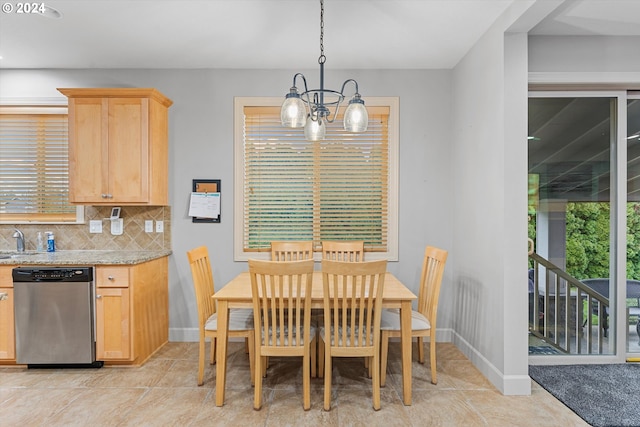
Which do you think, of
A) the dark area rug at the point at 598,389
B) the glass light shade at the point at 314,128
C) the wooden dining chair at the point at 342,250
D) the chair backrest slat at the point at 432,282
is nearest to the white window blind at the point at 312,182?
the wooden dining chair at the point at 342,250

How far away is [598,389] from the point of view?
269 centimetres

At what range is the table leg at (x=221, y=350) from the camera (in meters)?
2.42

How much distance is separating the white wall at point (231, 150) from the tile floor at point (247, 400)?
33.9 inches

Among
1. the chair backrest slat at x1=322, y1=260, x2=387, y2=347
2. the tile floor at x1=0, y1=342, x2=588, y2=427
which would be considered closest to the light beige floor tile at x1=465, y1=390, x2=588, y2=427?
the tile floor at x1=0, y1=342, x2=588, y2=427

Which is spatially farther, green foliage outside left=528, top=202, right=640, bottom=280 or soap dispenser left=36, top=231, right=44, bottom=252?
soap dispenser left=36, top=231, right=44, bottom=252

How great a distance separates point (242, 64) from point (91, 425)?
3.09 metres

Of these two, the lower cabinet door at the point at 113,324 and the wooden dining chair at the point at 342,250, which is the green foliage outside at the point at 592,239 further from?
the lower cabinet door at the point at 113,324

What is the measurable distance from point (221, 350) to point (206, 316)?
50 cm

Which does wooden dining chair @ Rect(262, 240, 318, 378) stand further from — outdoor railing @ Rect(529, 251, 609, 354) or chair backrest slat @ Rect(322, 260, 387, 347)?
outdoor railing @ Rect(529, 251, 609, 354)

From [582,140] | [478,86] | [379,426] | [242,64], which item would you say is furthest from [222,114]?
[582,140]

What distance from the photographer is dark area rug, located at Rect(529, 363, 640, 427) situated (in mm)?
2346

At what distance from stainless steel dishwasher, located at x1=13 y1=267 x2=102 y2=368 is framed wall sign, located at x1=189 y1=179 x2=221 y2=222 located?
1.04 metres

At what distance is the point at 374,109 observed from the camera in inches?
148

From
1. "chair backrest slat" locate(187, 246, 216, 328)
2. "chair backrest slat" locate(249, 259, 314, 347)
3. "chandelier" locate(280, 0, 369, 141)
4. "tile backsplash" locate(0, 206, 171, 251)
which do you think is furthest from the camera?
"tile backsplash" locate(0, 206, 171, 251)
